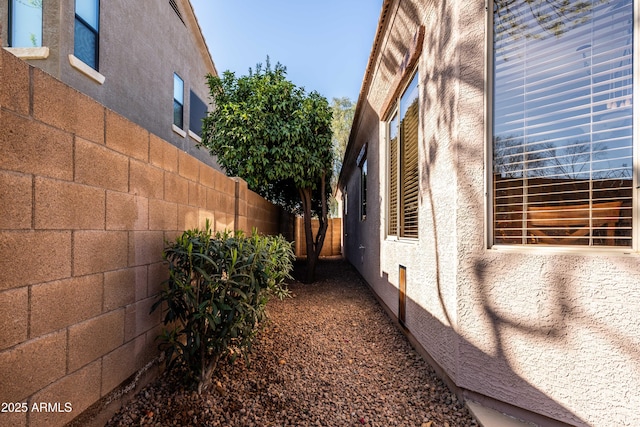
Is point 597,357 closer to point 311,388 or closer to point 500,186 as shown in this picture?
point 500,186

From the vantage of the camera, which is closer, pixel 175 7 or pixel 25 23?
pixel 25 23

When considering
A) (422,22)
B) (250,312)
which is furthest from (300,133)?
(250,312)

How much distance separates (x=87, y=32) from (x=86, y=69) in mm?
798

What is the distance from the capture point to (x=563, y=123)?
2.14 meters

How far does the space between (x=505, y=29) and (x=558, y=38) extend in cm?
37

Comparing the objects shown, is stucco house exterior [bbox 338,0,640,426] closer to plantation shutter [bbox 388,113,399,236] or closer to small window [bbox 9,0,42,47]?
plantation shutter [bbox 388,113,399,236]

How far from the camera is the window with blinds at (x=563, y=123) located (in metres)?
1.94

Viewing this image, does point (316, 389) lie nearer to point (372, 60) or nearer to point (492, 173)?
point (492, 173)

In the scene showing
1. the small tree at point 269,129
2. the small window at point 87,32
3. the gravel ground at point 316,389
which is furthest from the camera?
the small tree at point 269,129

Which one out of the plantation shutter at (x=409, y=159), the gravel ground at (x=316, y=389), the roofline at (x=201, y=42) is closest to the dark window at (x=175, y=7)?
the roofline at (x=201, y=42)

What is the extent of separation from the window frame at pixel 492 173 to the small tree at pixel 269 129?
4.46m

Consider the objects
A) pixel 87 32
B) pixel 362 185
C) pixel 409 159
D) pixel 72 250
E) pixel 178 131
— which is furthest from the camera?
pixel 178 131

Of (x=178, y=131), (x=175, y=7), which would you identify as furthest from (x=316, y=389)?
(x=175, y=7)

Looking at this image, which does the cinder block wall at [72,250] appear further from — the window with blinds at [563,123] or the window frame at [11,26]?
the window frame at [11,26]
